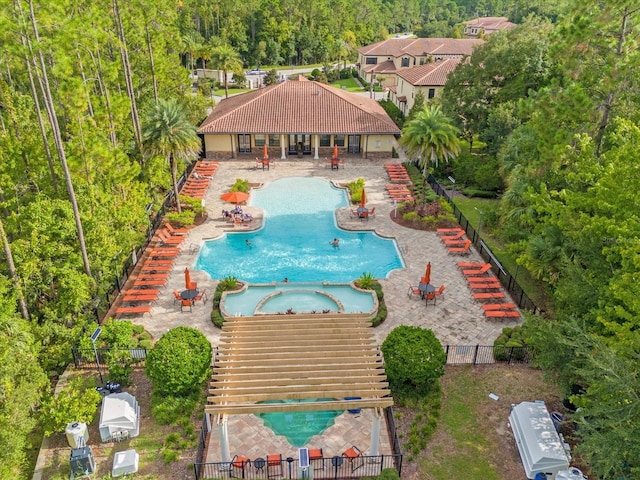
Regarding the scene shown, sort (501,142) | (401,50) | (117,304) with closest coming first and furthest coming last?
(117,304) → (501,142) → (401,50)

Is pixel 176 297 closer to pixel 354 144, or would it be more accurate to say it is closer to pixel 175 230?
pixel 175 230

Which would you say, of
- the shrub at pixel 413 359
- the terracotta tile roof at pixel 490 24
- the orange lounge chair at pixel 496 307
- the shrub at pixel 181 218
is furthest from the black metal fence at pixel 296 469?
the terracotta tile roof at pixel 490 24

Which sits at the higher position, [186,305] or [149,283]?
[149,283]

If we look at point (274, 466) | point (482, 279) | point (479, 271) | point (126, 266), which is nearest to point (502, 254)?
point (479, 271)

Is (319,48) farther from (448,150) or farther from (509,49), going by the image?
(448,150)

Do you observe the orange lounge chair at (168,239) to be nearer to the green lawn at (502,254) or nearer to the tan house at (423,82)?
the green lawn at (502,254)

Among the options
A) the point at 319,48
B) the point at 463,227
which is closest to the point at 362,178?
the point at 463,227
